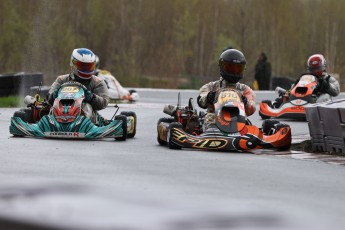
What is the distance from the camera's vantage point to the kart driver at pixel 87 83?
14.1 meters

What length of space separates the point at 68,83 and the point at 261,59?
2173 centimetres

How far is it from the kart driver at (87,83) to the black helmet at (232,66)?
181 cm

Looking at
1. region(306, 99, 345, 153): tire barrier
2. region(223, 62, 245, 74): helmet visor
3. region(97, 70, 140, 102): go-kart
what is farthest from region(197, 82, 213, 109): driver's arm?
region(97, 70, 140, 102): go-kart

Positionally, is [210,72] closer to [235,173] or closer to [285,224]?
[235,173]

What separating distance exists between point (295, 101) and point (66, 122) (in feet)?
27.6

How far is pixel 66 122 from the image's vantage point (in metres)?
13.5

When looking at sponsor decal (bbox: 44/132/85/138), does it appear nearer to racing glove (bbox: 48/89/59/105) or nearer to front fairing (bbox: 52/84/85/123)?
front fairing (bbox: 52/84/85/123)

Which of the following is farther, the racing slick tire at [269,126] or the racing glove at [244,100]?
the racing slick tire at [269,126]

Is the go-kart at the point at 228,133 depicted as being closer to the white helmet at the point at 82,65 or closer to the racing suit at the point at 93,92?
the racing suit at the point at 93,92

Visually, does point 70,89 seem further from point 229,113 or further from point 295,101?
point 295,101

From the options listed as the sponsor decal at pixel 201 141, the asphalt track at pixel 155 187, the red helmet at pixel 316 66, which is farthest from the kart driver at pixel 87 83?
the red helmet at pixel 316 66

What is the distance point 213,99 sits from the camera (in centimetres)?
1309

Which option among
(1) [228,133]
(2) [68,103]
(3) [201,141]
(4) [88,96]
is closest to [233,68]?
(1) [228,133]

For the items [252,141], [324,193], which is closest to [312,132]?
[252,141]
